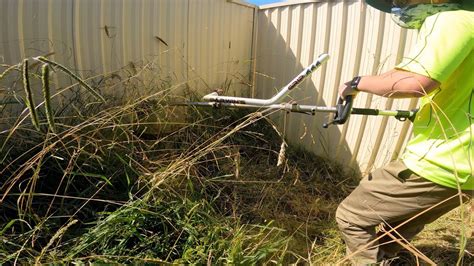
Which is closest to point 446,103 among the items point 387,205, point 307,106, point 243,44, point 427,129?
point 427,129

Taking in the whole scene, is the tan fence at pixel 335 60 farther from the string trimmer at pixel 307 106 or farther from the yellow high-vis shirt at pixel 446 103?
the yellow high-vis shirt at pixel 446 103

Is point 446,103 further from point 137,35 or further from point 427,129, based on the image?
point 137,35

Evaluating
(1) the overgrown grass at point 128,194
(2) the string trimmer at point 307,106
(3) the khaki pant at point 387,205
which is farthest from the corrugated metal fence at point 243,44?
(3) the khaki pant at point 387,205

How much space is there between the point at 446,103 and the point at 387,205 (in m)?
0.51

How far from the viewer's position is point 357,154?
3209mm

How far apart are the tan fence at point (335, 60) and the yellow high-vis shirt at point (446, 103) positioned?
1107 mm

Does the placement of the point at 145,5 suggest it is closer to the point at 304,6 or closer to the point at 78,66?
the point at 78,66

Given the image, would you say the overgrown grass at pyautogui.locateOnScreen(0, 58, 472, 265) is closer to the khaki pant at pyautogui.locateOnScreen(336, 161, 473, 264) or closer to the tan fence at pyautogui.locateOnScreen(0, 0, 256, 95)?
the tan fence at pyautogui.locateOnScreen(0, 0, 256, 95)

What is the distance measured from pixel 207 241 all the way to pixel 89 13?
1.67 m

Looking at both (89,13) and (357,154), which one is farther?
(357,154)

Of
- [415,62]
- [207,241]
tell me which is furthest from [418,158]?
[207,241]

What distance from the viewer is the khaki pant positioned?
168 cm

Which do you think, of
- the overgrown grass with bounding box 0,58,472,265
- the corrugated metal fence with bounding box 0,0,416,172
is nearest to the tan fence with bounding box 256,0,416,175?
the corrugated metal fence with bounding box 0,0,416,172

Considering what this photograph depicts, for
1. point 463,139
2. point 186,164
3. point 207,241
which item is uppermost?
point 463,139
